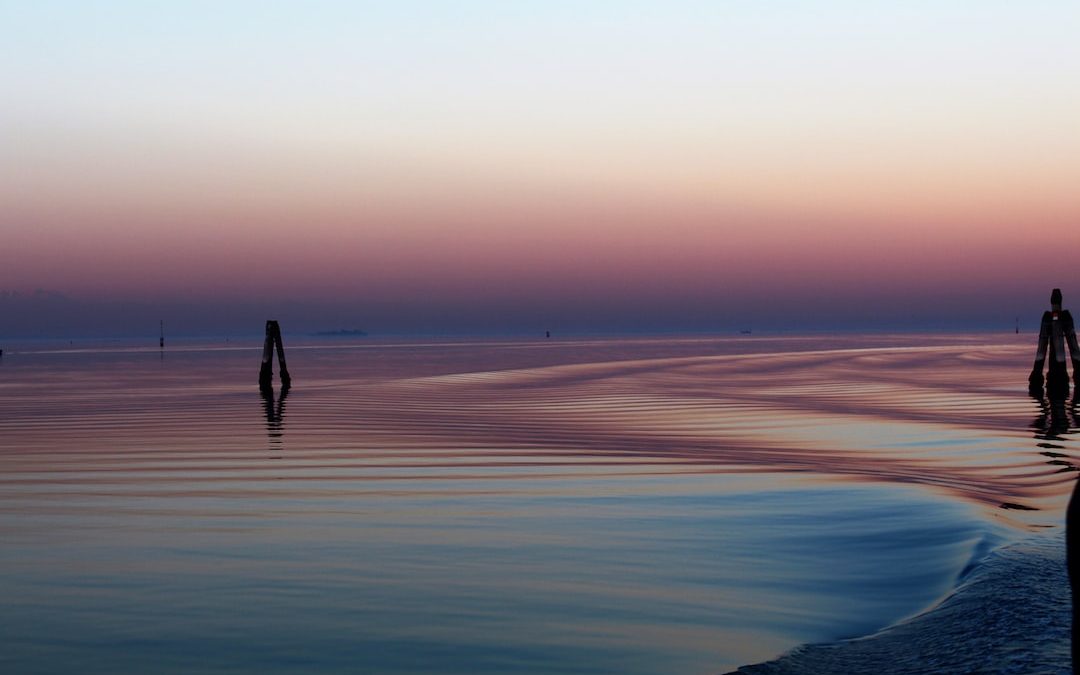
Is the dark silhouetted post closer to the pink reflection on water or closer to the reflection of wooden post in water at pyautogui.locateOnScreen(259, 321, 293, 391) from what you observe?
the pink reflection on water

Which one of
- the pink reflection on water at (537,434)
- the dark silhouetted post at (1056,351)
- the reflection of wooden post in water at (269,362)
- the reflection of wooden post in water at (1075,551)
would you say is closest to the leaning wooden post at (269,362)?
the reflection of wooden post in water at (269,362)

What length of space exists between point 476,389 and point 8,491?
890 inches

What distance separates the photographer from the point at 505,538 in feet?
32.5

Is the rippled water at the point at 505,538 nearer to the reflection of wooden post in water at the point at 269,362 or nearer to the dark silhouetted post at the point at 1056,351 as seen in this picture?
the dark silhouetted post at the point at 1056,351

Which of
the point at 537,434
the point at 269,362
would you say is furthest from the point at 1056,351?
the point at 269,362

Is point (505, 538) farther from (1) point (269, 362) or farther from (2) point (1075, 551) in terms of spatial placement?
(1) point (269, 362)

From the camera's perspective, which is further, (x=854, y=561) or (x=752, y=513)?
(x=752, y=513)

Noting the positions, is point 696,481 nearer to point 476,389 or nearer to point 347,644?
point 347,644

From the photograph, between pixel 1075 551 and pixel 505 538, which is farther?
pixel 505 538

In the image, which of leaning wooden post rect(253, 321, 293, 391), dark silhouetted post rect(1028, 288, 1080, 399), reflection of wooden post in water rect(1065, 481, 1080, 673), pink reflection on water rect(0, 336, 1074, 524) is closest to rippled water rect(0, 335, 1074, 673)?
pink reflection on water rect(0, 336, 1074, 524)

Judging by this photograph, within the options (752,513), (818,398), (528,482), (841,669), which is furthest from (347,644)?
(818,398)

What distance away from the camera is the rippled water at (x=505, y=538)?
22.1ft

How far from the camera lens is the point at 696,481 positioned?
1349 centimetres

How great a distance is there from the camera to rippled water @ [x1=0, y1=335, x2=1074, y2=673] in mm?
6727
